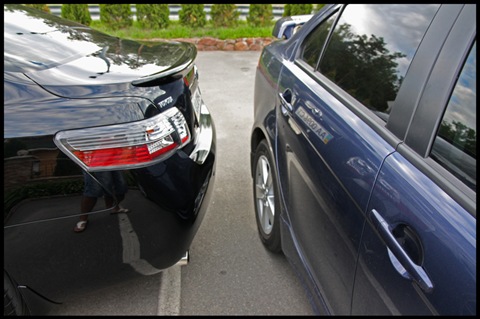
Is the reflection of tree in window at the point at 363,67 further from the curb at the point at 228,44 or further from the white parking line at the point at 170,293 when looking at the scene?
the curb at the point at 228,44

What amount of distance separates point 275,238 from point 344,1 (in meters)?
1.42

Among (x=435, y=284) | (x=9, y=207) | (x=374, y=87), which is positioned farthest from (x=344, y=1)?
(x=9, y=207)

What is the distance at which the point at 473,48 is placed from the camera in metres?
1.04

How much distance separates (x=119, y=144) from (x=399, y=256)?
1129 millimetres

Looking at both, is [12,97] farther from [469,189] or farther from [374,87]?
[469,189]

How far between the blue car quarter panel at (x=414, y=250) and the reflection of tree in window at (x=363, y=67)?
351 mm

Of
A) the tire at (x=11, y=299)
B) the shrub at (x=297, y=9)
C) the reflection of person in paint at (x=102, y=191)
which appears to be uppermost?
the shrub at (x=297, y=9)

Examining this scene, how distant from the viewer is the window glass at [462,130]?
1.02 m

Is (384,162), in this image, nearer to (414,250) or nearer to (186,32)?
(414,250)

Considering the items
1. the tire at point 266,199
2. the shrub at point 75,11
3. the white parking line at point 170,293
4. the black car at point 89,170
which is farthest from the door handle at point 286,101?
the shrub at point 75,11

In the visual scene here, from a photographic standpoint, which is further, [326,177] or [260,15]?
[260,15]

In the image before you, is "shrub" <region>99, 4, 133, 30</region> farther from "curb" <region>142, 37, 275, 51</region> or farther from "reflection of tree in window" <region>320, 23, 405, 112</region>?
"reflection of tree in window" <region>320, 23, 405, 112</region>

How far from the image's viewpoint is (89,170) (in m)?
1.48

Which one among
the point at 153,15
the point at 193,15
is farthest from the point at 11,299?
the point at 193,15
